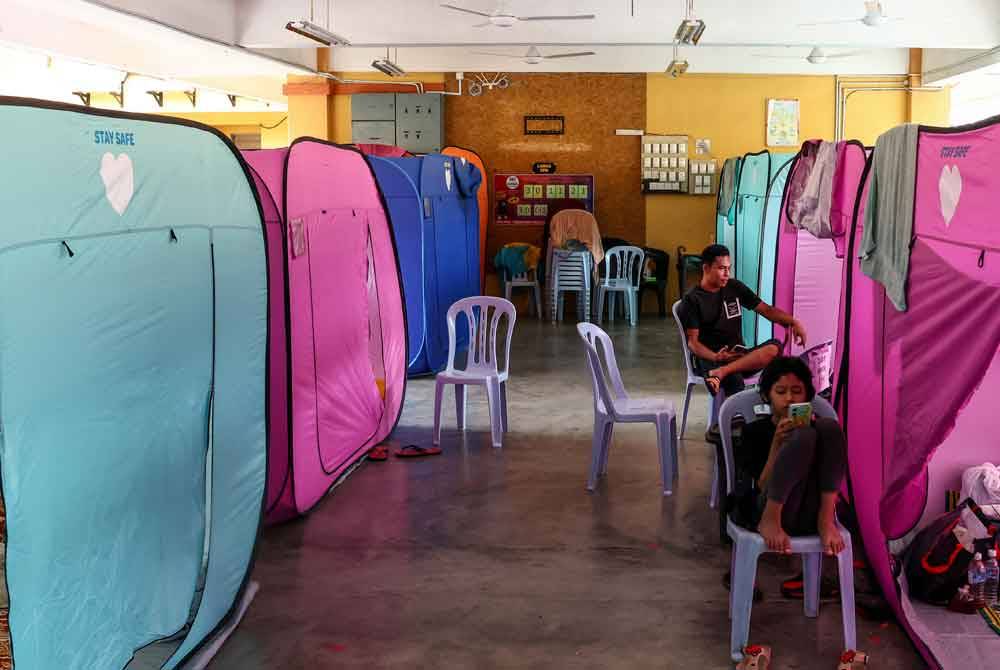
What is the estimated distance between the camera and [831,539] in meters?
2.92

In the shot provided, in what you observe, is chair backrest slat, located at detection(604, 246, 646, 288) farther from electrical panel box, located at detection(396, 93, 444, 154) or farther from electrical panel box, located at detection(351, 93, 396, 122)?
electrical panel box, located at detection(351, 93, 396, 122)

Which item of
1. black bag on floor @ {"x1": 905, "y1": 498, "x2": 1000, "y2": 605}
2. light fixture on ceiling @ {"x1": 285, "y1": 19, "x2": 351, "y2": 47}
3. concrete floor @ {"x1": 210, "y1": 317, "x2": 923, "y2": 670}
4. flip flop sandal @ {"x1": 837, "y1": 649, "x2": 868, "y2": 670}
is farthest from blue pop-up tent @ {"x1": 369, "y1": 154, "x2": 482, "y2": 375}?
flip flop sandal @ {"x1": 837, "y1": 649, "x2": 868, "y2": 670}

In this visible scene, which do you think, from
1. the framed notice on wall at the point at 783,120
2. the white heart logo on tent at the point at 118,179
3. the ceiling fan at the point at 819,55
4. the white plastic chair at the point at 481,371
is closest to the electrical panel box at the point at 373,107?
the ceiling fan at the point at 819,55

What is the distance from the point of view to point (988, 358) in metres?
2.79

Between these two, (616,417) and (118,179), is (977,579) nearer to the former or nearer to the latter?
(616,417)

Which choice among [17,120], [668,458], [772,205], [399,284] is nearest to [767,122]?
[772,205]

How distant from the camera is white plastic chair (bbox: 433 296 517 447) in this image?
548 cm

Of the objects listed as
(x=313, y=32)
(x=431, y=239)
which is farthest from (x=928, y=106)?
(x=313, y=32)

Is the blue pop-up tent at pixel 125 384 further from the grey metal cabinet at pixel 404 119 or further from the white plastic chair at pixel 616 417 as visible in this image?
the grey metal cabinet at pixel 404 119

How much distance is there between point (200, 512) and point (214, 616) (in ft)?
1.16

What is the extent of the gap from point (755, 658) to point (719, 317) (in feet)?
7.65

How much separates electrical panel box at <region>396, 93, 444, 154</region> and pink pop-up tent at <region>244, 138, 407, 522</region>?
6263 mm

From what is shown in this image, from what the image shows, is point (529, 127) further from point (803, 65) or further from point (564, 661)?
point (564, 661)

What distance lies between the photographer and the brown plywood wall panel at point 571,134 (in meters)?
11.7
